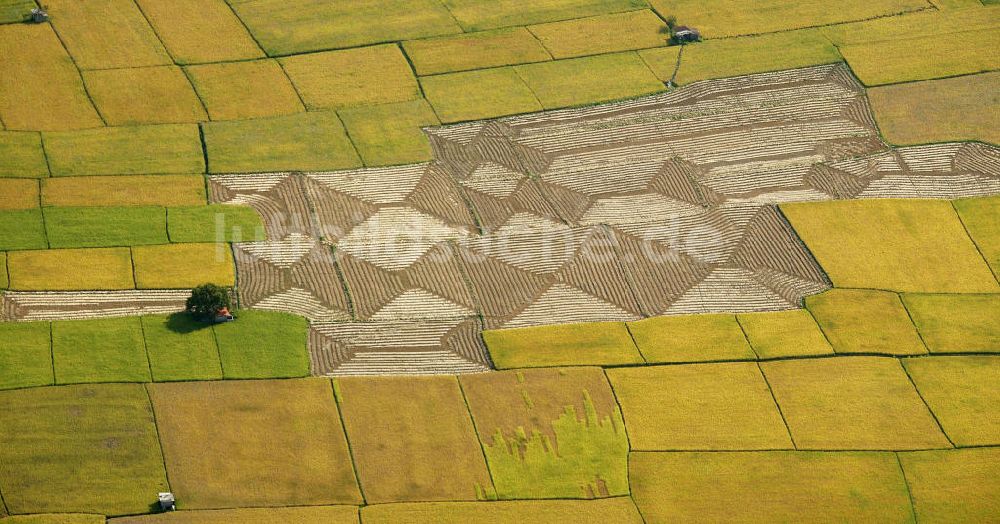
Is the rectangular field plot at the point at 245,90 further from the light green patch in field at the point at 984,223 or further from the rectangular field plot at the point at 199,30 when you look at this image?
the light green patch in field at the point at 984,223

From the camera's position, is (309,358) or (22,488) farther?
(309,358)

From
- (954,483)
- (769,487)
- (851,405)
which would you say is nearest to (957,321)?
(851,405)

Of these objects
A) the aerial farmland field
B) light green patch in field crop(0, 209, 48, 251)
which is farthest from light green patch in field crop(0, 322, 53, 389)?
light green patch in field crop(0, 209, 48, 251)

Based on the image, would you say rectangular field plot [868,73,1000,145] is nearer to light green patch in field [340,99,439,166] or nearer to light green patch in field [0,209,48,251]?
light green patch in field [340,99,439,166]

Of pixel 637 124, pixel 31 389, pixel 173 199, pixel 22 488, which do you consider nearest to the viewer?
pixel 22 488

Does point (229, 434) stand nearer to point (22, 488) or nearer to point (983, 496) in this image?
point (22, 488)

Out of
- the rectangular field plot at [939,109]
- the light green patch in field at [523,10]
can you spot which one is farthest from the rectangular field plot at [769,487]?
the light green patch in field at [523,10]

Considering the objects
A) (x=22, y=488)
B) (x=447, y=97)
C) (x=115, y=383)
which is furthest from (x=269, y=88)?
(x=22, y=488)
